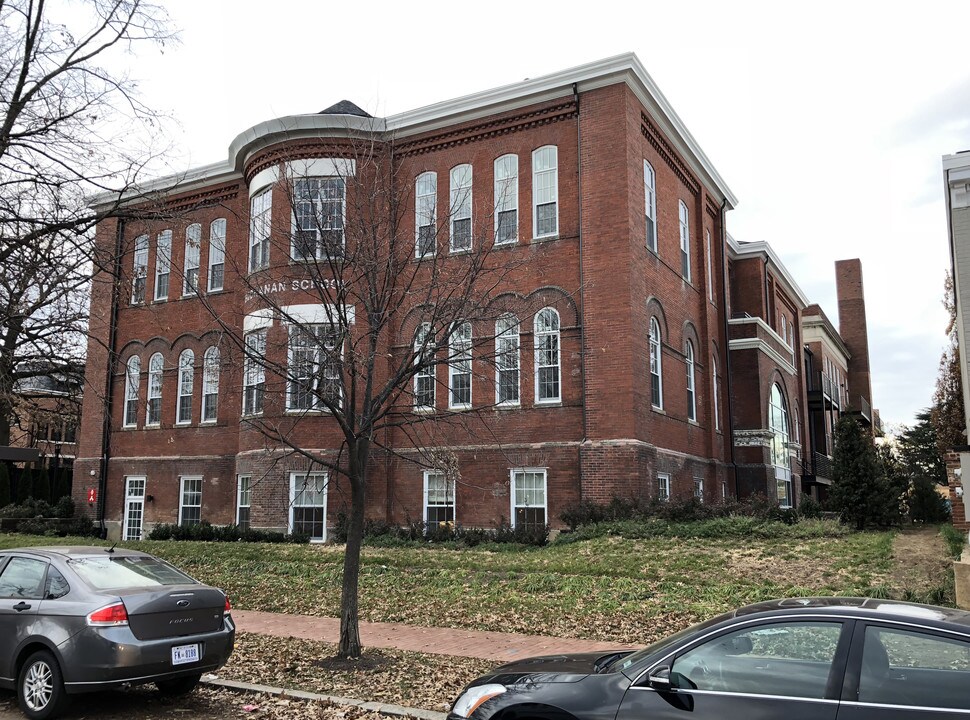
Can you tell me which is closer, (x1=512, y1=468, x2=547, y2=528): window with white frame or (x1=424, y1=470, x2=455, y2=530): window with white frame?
(x1=512, y1=468, x2=547, y2=528): window with white frame

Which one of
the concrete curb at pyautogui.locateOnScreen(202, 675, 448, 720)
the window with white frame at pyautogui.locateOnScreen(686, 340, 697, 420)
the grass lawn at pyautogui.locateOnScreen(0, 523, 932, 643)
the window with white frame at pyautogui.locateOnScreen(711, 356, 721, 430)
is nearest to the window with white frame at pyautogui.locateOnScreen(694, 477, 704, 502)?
the window with white frame at pyautogui.locateOnScreen(686, 340, 697, 420)

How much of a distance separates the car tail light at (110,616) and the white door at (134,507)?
852 inches

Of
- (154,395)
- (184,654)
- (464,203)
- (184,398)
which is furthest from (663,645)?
(154,395)

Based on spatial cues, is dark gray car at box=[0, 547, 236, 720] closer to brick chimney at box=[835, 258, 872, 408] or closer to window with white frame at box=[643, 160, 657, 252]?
window with white frame at box=[643, 160, 657, 252]

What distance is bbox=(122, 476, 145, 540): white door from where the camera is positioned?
1078 inches

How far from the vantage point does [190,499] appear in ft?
86.4

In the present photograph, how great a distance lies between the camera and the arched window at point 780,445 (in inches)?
1176

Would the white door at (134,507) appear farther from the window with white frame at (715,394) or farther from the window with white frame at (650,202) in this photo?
the window with white frame at (715,394)

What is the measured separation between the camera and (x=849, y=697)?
13.6 feet

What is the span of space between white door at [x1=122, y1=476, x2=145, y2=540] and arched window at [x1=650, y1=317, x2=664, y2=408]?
17.1 meters

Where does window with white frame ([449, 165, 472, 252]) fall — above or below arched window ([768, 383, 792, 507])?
above

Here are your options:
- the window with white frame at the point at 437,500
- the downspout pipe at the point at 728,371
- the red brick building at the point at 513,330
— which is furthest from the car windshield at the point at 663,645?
the downspout pipe at the point at 728,371

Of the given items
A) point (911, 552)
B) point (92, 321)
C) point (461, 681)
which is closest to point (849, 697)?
point (461, 681)

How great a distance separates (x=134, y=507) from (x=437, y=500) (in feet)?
40.1
